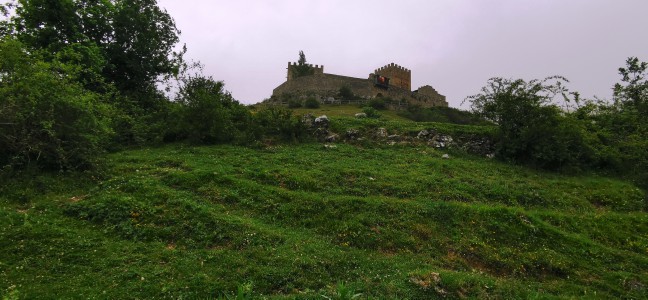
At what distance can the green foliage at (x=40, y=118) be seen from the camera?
12.2 m

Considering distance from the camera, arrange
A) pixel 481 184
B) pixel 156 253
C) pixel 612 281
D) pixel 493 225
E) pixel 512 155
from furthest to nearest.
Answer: pixel 512 155, pixel 481 184, pixel 493 225, pixel 612 281, pixel 156 253

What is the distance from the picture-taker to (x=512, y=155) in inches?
808

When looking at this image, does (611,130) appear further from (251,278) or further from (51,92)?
(51,92)

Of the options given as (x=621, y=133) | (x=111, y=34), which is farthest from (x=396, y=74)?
(x=111, y=34)

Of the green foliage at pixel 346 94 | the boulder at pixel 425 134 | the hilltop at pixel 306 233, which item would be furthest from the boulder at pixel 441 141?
the green foliage at pixel 346 94

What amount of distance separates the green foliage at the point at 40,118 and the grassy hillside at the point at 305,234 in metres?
0.83

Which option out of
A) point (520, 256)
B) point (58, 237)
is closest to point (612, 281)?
point (520, 256)

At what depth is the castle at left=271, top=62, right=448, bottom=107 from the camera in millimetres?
55844

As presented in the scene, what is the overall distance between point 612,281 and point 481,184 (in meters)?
6.43

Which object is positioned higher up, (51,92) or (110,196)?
(51,92)

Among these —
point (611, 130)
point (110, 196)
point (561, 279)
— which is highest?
point (611, 130)

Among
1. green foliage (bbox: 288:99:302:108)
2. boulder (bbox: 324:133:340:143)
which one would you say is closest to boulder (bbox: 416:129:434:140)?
boulder (bbox: 324:133:340:143)

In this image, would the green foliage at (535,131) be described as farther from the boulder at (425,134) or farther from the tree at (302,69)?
the tree at (302,69)

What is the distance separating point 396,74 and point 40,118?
215ft
